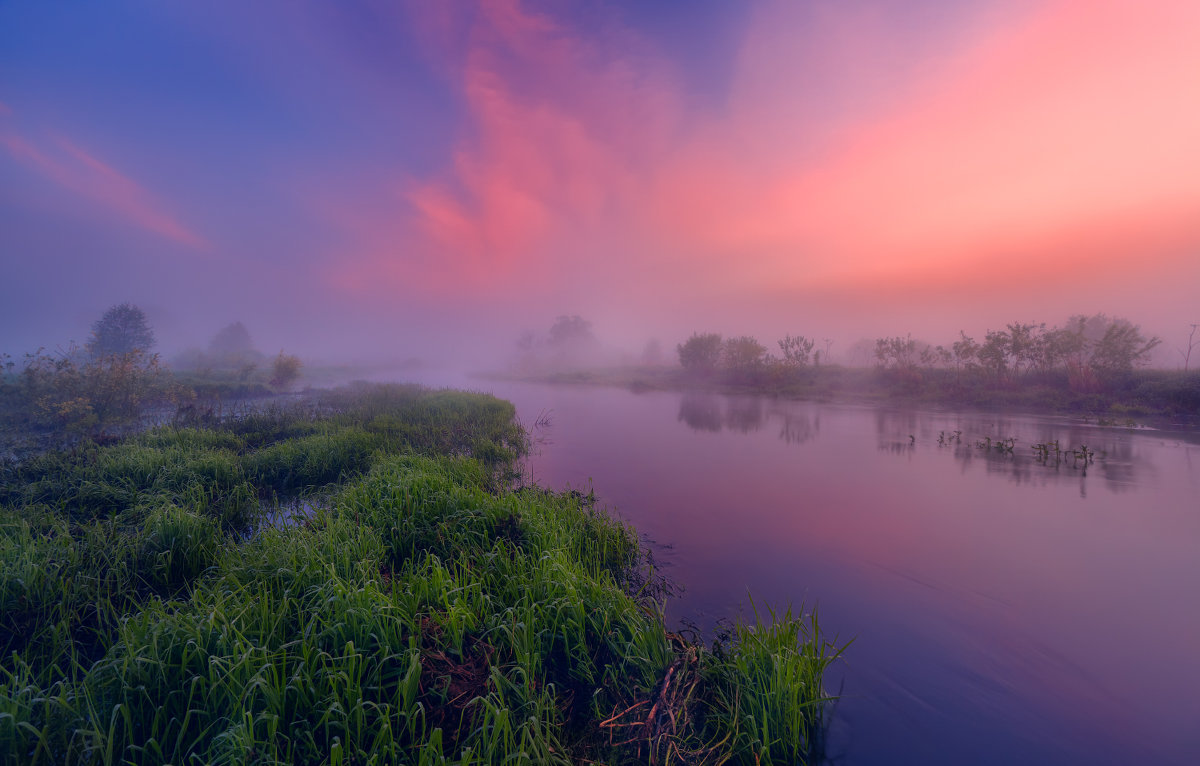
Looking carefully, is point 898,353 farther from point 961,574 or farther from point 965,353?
point 961,574

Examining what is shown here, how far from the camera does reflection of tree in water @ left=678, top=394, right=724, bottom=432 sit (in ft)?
70.9

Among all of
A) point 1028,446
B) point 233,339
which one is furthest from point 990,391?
point 233,339

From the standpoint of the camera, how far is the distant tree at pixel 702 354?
167 ft

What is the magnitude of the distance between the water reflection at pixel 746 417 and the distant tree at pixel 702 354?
55.0 feet

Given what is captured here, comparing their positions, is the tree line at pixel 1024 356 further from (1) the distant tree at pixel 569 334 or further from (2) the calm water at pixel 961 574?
(1) the distant tree at pixel 569 334

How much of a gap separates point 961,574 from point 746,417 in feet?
58.4

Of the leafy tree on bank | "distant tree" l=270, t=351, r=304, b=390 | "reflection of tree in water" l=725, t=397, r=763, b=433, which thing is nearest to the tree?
"distant tree" l=270, t=351, r=304, b=390

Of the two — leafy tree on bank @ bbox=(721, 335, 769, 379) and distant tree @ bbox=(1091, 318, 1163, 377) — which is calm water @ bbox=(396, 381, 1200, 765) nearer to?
distant tree @ bbox=(1091, 318, 1163, 377)

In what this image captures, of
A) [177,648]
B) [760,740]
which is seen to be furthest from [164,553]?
[760,740]

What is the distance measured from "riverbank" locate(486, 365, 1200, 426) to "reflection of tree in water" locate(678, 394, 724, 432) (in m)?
6.19

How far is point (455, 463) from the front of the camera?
9.52 m

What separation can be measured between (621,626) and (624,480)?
7781 millimetres

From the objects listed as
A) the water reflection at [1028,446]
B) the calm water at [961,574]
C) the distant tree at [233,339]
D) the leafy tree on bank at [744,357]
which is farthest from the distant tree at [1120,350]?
the distant tree at [233,339]

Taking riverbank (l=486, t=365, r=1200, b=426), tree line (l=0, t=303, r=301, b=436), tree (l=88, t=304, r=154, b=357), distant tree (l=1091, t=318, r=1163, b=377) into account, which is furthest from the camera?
tree (l=88, t=304, r=154, b=357)
